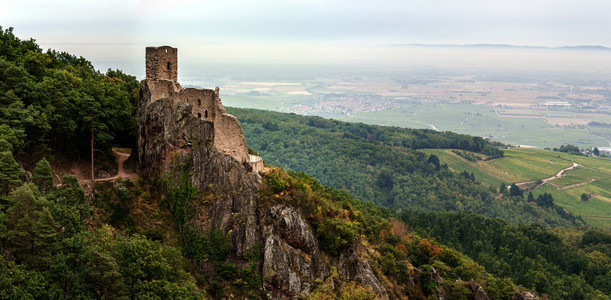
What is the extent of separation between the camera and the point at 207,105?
3894 cm

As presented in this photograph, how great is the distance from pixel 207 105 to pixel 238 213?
9.33 meters

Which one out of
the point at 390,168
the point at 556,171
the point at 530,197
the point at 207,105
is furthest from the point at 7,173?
the point at 556,171

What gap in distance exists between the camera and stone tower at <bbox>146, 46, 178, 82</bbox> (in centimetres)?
4106

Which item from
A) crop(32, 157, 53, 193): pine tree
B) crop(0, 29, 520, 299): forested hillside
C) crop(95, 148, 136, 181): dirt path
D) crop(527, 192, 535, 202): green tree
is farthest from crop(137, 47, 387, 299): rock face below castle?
crop(527, 192, 535, 202): green tree

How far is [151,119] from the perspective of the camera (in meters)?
41.0

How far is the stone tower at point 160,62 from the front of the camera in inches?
1617

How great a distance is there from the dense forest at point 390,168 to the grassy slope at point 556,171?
19.8 feet

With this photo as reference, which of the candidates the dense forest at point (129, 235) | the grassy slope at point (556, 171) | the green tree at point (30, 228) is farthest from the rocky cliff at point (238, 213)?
the grassy slope at point (556, 171)

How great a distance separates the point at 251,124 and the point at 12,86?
4556 inches

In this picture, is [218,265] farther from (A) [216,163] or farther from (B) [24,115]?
(B) [24,115]

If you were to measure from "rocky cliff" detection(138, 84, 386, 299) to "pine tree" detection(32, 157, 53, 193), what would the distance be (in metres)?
9.53

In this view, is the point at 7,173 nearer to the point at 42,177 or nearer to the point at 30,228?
the point at 42,177

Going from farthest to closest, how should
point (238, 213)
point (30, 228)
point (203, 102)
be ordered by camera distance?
point (203, 102) < point (238, 213) < point (30, 228)

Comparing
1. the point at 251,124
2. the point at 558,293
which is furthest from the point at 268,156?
the point at 558,293
